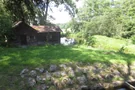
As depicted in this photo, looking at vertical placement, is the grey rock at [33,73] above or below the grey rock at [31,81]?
above

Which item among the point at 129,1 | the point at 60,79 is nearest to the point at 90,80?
the point at 60,79

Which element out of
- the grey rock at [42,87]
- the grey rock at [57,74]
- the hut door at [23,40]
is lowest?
the grey rock at [42,87]

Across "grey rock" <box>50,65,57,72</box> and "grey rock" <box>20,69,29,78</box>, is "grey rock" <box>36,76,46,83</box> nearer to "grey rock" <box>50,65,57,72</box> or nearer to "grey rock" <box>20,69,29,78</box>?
"grey rock" <box>20,69,29,78</box>

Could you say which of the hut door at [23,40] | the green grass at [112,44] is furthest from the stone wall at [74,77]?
the hut door at [23,40]

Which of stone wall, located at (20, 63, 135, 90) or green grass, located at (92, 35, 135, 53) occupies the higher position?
green grass, located at (92, 35, 135, 53)

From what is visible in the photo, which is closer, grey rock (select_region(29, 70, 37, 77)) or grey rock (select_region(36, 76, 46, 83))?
grey rock (select_region(36, 76, 46, 83))

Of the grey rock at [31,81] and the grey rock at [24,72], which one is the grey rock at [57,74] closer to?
the grey rock at [31,81]

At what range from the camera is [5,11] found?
18797 millimetres

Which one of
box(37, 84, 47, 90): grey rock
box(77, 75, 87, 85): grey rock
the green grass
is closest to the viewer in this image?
box(37, 84, 47, 90): grey rock

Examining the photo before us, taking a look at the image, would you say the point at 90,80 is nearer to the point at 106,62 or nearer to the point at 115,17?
the point at 106,62

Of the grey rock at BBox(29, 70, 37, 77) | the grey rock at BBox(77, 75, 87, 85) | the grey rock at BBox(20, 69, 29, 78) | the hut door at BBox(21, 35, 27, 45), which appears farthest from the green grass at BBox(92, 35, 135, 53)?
the grey rock at BBox(20, 69, 29, 78)

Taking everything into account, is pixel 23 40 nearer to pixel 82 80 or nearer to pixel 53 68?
pixel 53 68

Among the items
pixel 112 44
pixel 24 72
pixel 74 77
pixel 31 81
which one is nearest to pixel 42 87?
pixel 31 81

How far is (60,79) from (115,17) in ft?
88.8
